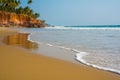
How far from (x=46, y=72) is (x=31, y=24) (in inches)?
3512

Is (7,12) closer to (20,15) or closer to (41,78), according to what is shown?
(20,15)

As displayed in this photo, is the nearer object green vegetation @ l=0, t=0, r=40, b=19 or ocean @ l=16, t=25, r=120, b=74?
ocean @ l=16, t=25, r=120, b=74

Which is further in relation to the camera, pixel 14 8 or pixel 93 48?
pixel 14 8

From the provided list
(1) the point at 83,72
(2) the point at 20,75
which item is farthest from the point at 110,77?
(2) the point at 20,75

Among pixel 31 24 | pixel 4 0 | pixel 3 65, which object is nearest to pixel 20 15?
pixel 31 24

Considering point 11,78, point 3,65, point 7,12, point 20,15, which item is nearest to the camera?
point 11,78

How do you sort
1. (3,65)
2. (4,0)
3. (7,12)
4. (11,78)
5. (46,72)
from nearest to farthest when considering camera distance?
(11,78) → (46,72) → (3,65) → (4,0) → (7,12)

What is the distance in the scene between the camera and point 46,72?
4926 millimetres

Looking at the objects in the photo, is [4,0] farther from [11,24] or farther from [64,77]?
[64,77]

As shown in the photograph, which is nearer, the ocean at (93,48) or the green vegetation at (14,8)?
the ocean at (93,48)

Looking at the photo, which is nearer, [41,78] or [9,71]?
[41,78]

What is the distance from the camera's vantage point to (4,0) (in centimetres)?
7400

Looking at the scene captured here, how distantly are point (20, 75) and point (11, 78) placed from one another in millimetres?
289

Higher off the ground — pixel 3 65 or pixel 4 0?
pixel 4 0
